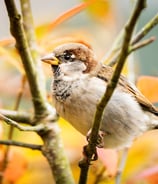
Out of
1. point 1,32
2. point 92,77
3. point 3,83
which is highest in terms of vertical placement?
point 92,77

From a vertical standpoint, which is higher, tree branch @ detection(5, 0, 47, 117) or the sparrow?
tree branch @ detection(5, 0, 47, 117)

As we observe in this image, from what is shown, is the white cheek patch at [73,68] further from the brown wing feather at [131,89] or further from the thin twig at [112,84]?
the thin twig at [112,84]

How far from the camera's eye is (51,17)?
114 inches

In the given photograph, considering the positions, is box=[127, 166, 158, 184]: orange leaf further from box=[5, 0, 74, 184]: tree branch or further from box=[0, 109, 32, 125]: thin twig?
box=[0, 109, 32, 125]: thin twig

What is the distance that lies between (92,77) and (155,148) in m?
0.42

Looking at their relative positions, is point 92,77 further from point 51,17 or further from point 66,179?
point 51,17

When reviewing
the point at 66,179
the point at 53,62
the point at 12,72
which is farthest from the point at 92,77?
the point at 12,72

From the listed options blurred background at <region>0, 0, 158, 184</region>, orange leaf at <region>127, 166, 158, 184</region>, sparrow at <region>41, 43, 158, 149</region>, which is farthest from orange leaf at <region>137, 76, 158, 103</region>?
orange leaf at <region>127, 166, 158, 184</region>

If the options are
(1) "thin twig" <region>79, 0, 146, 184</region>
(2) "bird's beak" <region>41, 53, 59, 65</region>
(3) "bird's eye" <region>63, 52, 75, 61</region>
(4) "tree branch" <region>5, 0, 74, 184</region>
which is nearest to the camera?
(1) "thin twig" <region>79, 0, 146, 184</region>

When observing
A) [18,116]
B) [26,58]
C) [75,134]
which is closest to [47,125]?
[18,116]

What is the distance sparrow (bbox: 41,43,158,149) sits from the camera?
6.45 ft

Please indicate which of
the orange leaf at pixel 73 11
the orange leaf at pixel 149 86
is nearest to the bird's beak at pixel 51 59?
the orange leaf at pixel 73 11

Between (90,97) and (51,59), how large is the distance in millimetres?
208

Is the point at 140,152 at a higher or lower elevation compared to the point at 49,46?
lower
